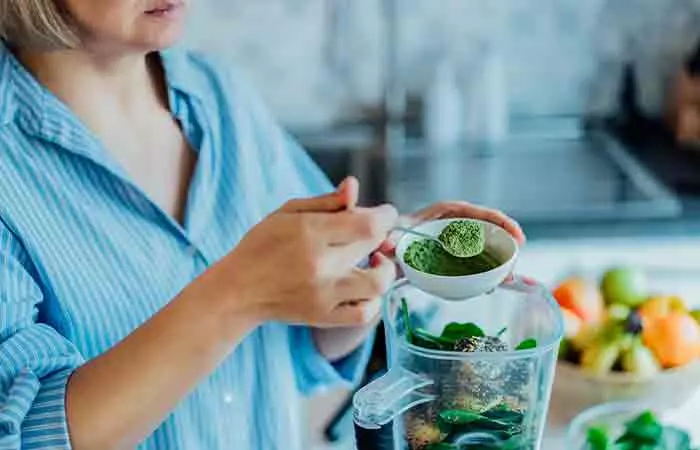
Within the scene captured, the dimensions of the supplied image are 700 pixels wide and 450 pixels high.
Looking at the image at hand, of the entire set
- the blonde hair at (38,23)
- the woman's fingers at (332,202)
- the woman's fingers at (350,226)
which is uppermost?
the blonde hair at (38,23)

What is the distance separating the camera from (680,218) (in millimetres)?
1886

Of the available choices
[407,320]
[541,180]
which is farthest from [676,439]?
[541,180]

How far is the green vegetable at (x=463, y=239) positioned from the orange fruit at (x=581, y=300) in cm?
49

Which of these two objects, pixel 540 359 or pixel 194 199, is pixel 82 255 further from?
pixel 540 359

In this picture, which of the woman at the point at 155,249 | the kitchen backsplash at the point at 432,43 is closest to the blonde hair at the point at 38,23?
the woman at the point at 155,249

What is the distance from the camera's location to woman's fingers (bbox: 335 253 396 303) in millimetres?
895

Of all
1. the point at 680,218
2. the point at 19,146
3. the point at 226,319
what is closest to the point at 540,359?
the point at 226,319

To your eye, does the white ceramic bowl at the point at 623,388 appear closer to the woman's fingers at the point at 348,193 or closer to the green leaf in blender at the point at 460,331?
the green leaf in blender at the point at 460,331

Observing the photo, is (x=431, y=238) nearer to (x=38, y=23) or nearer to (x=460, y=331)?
(x=460, y=331)

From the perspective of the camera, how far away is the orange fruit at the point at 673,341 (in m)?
1.25

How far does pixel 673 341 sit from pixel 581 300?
0.50 ft

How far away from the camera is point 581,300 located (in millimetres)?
1379

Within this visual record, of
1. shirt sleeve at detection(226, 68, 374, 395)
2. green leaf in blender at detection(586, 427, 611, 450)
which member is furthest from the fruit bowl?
shirt sleeve at detection(226, 68, 374, 395)

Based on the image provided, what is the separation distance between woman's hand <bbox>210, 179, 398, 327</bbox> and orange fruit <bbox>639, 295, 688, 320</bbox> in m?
0.58
